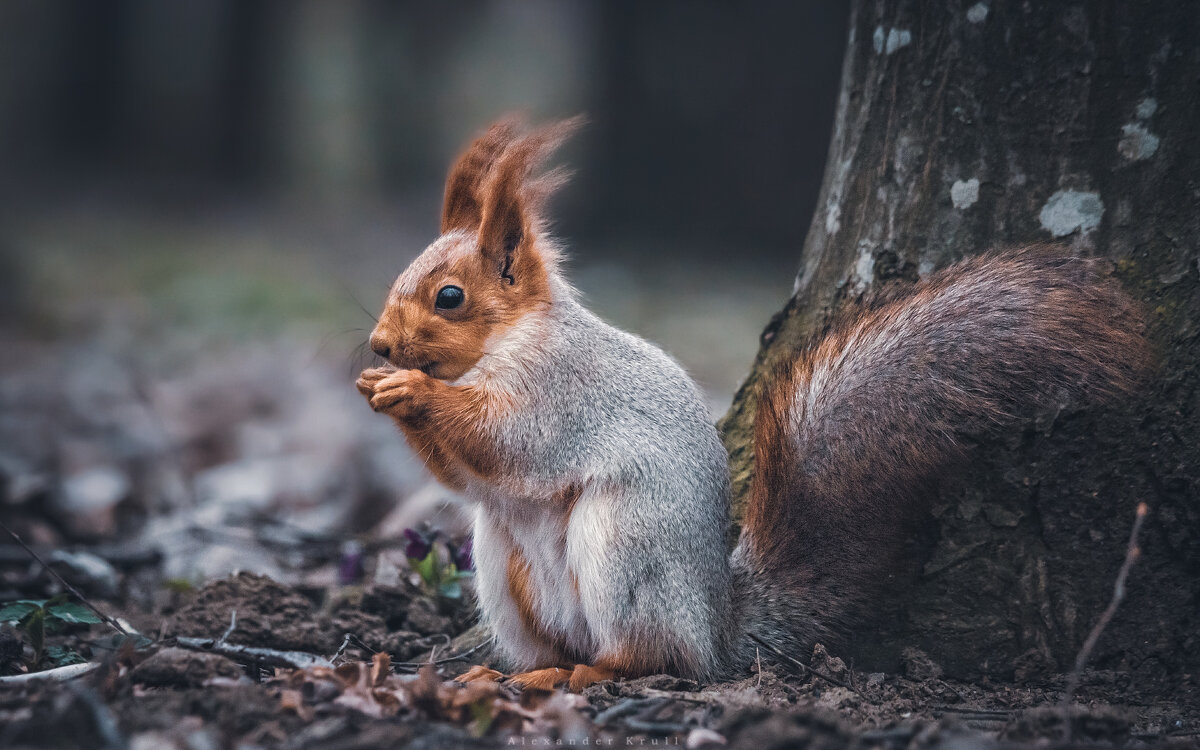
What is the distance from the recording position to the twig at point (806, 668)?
2.18m

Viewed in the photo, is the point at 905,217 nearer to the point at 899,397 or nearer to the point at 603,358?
the point at 899,397

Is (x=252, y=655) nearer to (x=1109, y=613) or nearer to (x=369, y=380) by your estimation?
(x=369, y=380)

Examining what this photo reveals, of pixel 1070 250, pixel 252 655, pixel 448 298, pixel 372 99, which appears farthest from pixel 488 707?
pixel 372 99

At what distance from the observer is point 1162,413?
7.09 feet

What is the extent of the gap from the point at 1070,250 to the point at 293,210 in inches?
400

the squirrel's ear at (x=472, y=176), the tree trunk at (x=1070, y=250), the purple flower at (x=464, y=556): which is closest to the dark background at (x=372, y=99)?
the purple flower at (x=464, y=556)

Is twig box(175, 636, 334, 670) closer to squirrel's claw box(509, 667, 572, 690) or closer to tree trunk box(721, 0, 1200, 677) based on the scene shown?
squirrel's claw box(509, 667, 572, 690)

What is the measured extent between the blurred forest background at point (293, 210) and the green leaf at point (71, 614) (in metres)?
1.03

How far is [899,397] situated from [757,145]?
7.66 metres

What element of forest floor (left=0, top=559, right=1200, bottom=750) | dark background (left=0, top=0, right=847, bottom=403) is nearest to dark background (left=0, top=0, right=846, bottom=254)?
dark background (left=0, top=0, right=847, bottom=403)

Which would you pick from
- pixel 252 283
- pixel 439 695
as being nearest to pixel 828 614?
pixel 439 695

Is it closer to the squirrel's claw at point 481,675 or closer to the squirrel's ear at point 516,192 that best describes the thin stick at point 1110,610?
the squirrel's claw at point 481,675

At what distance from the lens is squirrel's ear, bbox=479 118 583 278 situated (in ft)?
7.87

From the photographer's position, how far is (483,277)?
2.44 metres
